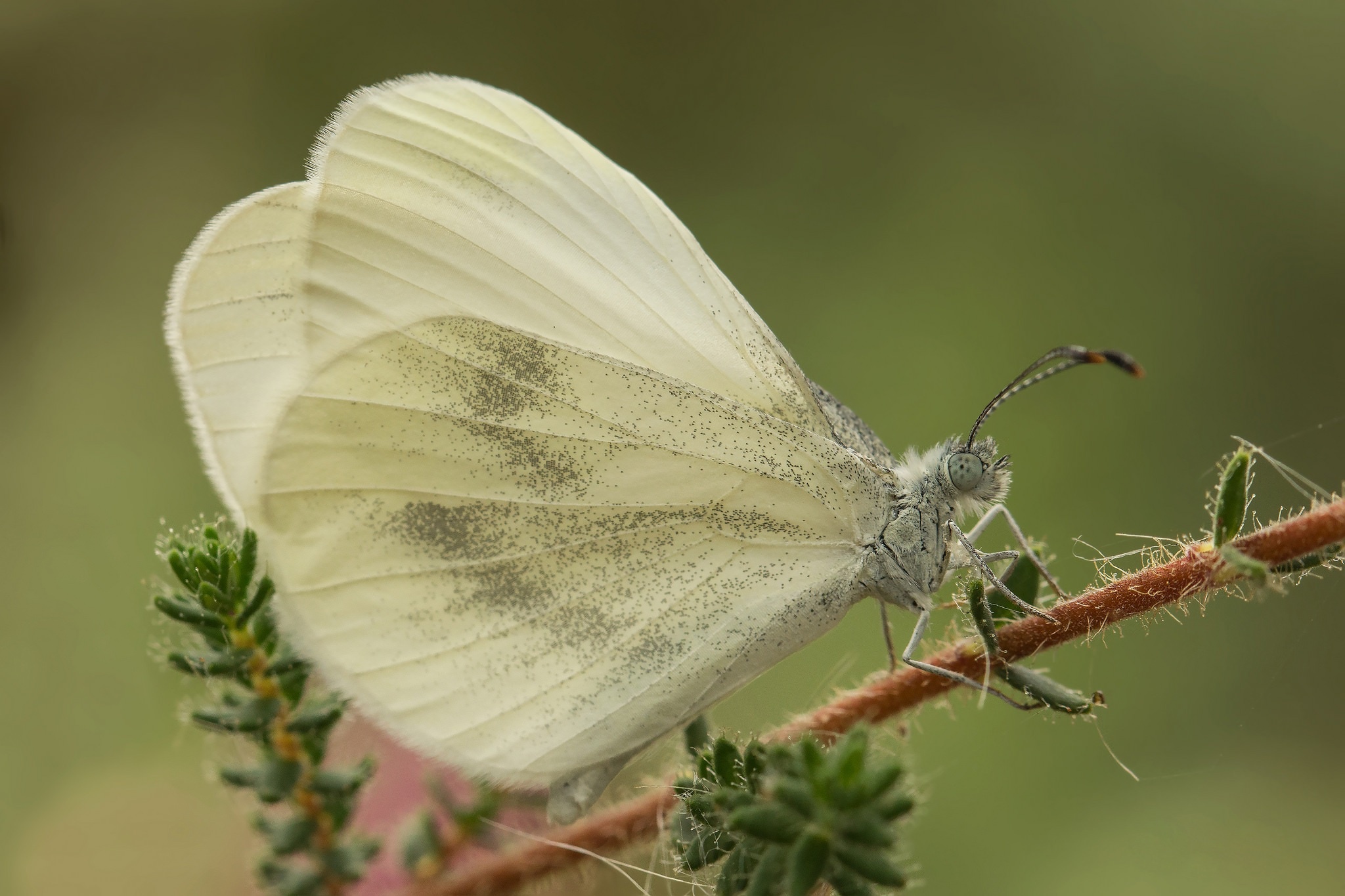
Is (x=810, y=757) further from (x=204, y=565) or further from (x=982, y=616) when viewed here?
(x=204, y=565)

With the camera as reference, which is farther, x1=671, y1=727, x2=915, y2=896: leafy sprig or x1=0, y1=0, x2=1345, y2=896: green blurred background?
x1=0, y1=0, x2=1345, y2=896: green blurred background

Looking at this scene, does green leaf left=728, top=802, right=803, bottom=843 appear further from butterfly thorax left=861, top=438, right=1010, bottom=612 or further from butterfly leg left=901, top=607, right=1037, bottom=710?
butterfly thorax left=861, top=438, right=1010, bottom=612

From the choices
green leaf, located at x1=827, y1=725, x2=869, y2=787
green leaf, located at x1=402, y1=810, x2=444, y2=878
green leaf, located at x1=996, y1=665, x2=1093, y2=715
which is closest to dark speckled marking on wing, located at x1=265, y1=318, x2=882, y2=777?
green leaf, located at x1=402, y1=810, x2=444, y2=878

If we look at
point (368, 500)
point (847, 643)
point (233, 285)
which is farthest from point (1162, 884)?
point (233, 285)

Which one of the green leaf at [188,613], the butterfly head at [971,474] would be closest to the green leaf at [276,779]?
the green leaf at [188,613]

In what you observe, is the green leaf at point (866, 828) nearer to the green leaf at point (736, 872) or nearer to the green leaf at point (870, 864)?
the green leaf at point (870, 864)

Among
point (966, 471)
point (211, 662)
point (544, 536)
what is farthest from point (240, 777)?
point (966, 471)
